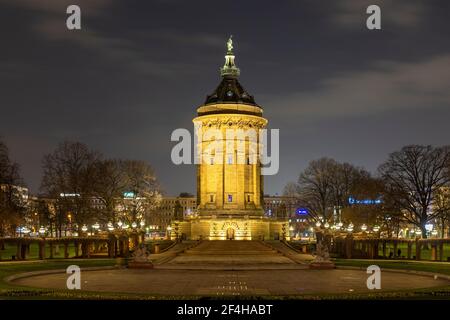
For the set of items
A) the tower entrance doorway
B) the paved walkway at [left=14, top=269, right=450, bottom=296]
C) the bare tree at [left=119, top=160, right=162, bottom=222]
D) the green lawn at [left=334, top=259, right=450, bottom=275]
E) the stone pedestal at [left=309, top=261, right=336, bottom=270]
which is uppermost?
the bare tree at [left=119, top=160, right=162, bottom=222]

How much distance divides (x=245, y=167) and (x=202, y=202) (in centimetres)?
988

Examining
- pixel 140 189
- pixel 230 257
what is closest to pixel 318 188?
pixel 140 189

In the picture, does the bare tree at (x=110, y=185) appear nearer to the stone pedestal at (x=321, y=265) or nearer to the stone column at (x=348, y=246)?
the stone column at (x=348, y=246)

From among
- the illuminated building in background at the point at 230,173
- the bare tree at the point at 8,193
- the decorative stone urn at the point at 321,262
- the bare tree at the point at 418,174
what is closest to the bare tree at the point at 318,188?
the illuminated building in background at the point at 230,173

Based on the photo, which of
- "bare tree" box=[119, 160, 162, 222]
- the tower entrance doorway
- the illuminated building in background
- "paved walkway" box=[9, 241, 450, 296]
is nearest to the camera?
"paved walkway" box=[9, 241, 450, 296]

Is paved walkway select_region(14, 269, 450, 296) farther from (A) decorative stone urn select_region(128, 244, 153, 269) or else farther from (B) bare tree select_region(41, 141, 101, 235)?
(B) bare tree select_region(41, 141, 101, 235)

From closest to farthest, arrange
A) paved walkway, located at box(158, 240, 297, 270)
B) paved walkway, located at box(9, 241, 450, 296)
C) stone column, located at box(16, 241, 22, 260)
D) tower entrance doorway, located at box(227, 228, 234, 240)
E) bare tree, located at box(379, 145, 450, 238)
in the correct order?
paved walkway, located at box(9, 241, 450, 296) < paved walkway, located at box(158, 240, 297, 270) < stone column, located at box(16, 241, 22, 260) < bare tree, located at box(379, 145, 450, 238) < tower entrance doorway, located at box(227, 228, 234, 240)

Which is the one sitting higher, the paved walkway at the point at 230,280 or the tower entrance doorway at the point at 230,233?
the paved walkway at the point at 230,280

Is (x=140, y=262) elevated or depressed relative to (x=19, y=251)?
elevated

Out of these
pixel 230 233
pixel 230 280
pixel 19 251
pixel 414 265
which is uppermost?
pixel 230 280

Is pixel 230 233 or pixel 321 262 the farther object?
pixel 230 233

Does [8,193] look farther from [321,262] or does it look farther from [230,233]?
[321,262]

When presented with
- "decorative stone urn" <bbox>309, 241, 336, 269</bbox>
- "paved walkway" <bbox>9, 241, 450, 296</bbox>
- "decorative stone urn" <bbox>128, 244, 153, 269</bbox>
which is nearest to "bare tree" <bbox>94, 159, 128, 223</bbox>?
"paved walkway" <bbox>9, 241, 450, 296</bbox>
